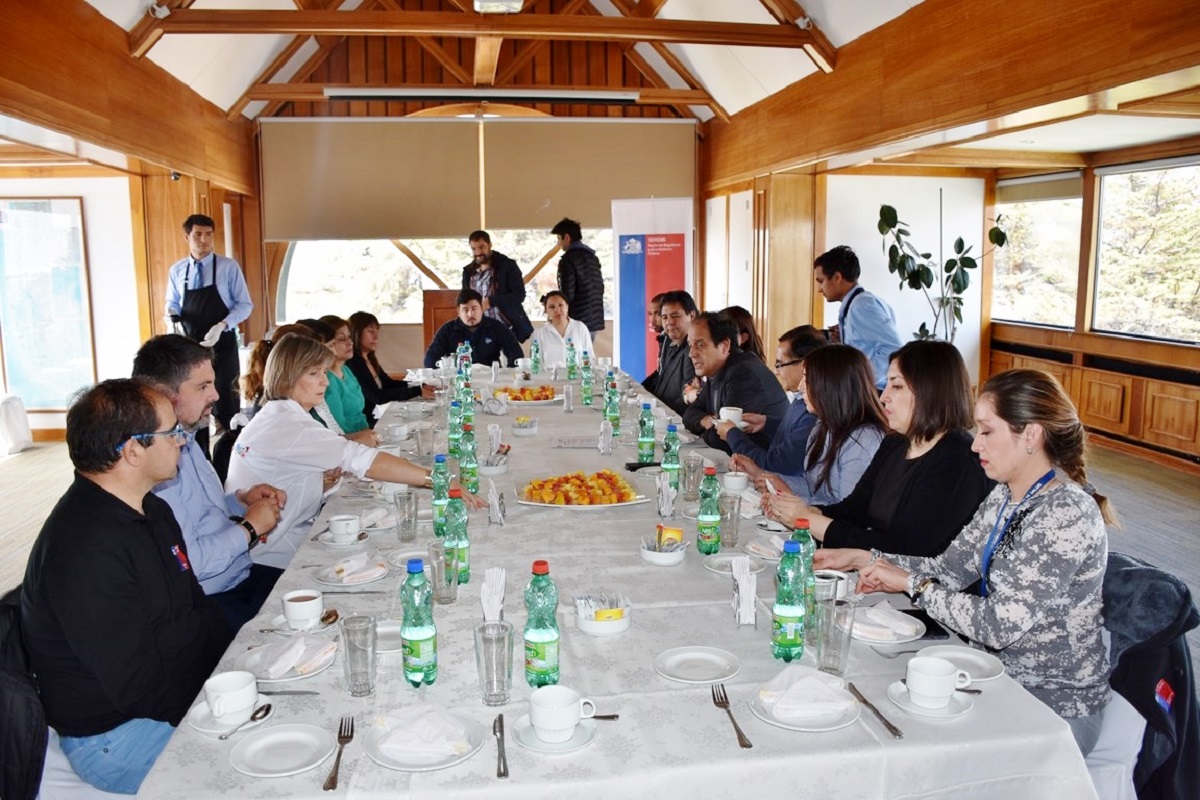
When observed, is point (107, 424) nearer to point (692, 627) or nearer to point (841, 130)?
point (692, 627)

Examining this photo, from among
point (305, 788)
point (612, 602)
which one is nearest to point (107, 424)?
point (305, 788)

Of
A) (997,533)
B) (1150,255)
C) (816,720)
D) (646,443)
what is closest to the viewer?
(816,720)

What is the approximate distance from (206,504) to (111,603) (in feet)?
3.01

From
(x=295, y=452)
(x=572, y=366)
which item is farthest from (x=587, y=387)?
(x=295, y=452)

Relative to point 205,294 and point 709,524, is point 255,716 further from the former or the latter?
point 205,294

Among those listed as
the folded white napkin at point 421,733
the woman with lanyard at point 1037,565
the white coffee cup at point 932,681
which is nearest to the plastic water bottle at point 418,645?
the folded white napkin at point 421,733

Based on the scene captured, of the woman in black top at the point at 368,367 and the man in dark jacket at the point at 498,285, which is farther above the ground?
the man in dark jacket at the point at 498,285

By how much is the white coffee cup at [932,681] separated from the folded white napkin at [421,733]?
81cm

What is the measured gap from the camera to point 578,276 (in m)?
8.44

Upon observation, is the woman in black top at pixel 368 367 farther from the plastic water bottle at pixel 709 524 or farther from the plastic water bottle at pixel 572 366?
the plastic water bottle at pixel 709 524

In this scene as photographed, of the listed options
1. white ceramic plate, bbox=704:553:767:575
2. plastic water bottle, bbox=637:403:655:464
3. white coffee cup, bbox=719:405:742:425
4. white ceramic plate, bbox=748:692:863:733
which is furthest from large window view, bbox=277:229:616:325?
white ceramic plate, bbox=748:692:863:733

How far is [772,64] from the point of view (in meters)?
8.37

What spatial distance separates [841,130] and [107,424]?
249 inches

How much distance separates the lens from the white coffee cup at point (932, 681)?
5.63 ft
